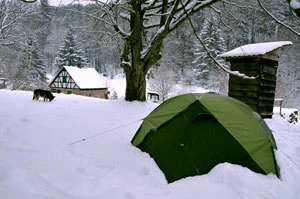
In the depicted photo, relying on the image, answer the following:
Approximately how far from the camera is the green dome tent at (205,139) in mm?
3119

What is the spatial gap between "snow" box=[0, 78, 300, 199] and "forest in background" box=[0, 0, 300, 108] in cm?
309

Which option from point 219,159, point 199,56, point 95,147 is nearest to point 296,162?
point 219,159

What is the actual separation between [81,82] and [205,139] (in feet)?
81.3

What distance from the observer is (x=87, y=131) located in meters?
4.73

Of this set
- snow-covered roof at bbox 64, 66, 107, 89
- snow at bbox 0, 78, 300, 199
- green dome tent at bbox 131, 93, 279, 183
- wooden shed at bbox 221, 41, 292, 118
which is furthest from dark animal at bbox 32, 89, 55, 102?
snow-covered roof at bbox 64, 66, 107, 89

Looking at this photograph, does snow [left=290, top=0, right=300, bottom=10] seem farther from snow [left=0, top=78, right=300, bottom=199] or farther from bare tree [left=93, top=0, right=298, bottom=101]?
bare tree [left=93, top=0, right=298, bottom=101]

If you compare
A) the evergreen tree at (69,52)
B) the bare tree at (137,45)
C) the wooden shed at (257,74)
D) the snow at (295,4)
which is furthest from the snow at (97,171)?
the evergreen tree at (69,52)

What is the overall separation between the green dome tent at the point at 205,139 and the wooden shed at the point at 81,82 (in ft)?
75.2

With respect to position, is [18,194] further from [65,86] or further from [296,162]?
[65,86]

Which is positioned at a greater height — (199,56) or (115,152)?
(199,56)

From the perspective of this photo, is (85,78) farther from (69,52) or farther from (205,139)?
(205,139)

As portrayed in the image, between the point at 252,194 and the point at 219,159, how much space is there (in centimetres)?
63

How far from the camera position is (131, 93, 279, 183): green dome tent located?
312 cm

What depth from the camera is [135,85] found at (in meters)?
7.96
